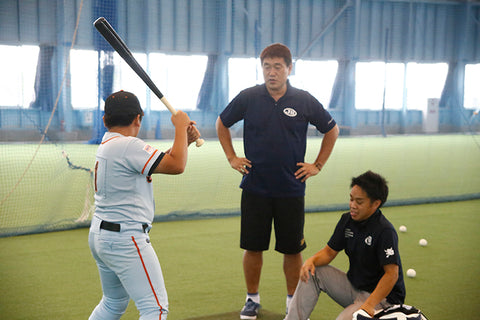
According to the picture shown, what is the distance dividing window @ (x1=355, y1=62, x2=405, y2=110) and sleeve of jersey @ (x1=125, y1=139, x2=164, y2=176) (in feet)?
24.7

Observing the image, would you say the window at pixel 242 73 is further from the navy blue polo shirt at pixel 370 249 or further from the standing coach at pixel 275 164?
the navy blue polo shirt at pixel 370 249

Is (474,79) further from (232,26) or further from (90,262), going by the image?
(90,262)

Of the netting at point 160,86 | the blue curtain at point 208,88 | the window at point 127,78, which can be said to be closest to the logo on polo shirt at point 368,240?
the netting at point 160,86

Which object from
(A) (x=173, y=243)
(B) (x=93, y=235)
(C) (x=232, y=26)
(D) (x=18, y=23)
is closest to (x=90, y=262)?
(A) (x=173, y=243)

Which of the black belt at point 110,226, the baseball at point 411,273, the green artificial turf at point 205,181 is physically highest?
the black belt at point 110,226

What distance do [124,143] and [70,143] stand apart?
726 cm

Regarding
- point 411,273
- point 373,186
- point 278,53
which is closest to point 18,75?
point 278,53

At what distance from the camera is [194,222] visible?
6602 millimetres

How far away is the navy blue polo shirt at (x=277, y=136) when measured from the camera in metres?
3.57

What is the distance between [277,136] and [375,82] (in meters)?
8.30

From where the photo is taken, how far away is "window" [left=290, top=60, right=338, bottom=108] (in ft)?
29.6

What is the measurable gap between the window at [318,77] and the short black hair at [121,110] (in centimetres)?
657

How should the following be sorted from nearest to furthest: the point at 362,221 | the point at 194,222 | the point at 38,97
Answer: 1. the point at 362,221
2. the point at 194,222
3. the point at 38,97

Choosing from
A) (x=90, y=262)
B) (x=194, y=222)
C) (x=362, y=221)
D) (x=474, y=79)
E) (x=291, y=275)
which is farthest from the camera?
(x=474, y=79)
